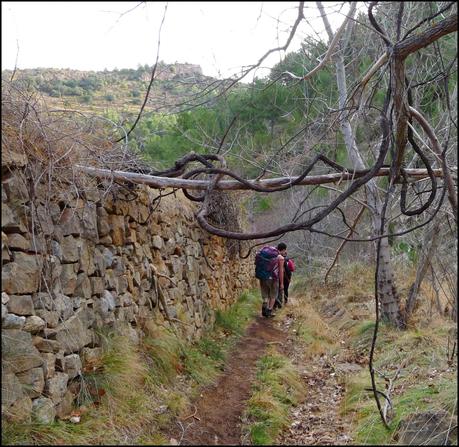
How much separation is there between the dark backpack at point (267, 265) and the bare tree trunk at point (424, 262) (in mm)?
3130

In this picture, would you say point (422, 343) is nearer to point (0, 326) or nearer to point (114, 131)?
point (114, 131)

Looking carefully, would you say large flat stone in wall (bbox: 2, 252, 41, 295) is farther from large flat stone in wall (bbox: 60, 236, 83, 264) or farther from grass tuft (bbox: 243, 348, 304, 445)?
grass tuft (bbox: 243, 348, 304, 445)

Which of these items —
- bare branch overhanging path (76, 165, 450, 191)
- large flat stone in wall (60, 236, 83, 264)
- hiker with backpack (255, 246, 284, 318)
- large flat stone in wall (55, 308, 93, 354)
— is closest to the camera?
large flat stone in wall (55, 308, 93, 354)

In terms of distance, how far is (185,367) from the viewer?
5441 mm

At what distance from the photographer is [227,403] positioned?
488cm

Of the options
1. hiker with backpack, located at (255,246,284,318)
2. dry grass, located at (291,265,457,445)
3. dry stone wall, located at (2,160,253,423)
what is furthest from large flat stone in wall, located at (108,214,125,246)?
hiker with backpack, located at (255,246,284,318)

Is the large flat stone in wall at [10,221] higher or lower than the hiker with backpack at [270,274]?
higher

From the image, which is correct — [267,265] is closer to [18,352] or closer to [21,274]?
[21,274]

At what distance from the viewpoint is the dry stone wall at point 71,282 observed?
3.32 m

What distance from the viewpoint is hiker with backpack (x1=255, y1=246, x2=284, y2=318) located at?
1059 cm

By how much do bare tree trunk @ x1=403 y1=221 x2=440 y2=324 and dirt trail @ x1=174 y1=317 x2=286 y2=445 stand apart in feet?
7.93

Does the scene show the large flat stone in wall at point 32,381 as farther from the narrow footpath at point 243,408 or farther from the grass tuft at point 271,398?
the grass tuft at point 271,398

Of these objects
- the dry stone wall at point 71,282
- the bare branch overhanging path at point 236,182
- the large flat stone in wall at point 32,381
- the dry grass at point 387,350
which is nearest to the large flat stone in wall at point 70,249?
the dry stone wall at point 71,282

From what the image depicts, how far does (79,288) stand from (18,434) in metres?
1.51
